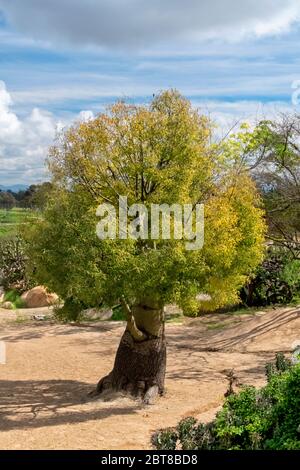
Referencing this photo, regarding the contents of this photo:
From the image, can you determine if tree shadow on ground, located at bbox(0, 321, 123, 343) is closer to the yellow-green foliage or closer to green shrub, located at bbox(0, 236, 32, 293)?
green shrub, located at bbox(0, 236, 32, 293)

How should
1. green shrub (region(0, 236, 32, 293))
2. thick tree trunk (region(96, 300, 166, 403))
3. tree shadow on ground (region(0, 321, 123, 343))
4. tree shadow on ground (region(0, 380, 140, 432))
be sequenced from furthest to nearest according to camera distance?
green shrub (region(0, 236, 32, 293)) < tree shadow on ground (region(0, 321, 123, 343)) < thick tree trunk (region(96, 300, 166, 403)) < tree shadow on ground (region(0, 380, 140, 432))

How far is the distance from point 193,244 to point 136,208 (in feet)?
3.61

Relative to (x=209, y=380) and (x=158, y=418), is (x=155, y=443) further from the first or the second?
(x=209, y=380)

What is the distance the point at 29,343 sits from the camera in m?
15.1

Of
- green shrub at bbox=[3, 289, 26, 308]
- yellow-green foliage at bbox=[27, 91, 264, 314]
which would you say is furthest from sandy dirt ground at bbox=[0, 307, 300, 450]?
green shrub at bbox=[3, 289, 26, 308]

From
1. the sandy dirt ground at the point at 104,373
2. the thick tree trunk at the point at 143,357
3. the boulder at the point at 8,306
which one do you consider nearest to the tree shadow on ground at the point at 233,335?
the sandy dirt ground at the point at 104,373

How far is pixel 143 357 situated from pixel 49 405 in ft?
6.20

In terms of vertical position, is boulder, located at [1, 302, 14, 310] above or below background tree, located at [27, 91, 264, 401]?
below

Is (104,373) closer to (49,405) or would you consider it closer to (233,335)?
(49,405)

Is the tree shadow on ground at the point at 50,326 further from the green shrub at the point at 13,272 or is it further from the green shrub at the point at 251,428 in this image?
the green shrub at the point at 251,428

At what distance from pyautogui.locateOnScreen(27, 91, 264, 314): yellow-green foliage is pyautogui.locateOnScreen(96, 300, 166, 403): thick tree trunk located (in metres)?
0.99

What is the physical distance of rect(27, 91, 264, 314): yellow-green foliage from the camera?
8.32 metres

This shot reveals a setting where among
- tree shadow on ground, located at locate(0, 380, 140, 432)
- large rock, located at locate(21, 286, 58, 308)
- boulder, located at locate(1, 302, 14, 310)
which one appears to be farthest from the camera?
boulder, located at locate(1, 302, 14, 310)

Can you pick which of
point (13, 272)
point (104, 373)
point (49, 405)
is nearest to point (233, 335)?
point (104, 373)
